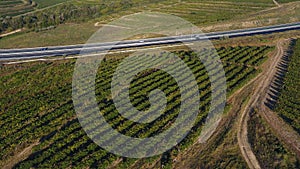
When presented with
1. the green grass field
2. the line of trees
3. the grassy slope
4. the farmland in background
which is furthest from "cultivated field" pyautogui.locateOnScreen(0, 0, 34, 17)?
the grassy slope

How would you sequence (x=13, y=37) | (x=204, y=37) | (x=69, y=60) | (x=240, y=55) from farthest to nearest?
(x=13, y=37) → (x=204, y=37) → (x=69, y=60) → (x=240, y=55)

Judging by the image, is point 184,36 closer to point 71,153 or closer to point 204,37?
point 204,37

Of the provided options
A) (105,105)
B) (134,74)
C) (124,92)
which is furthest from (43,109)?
(134,74)

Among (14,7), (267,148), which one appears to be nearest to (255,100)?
(267,148)

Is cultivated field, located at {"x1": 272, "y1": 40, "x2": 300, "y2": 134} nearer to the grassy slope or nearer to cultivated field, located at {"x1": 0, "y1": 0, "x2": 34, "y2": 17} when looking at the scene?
the grassy slope

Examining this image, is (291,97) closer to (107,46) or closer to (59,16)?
(107,46)

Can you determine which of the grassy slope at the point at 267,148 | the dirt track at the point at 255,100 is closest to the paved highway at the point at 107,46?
the dirt track at the point at 255,100
